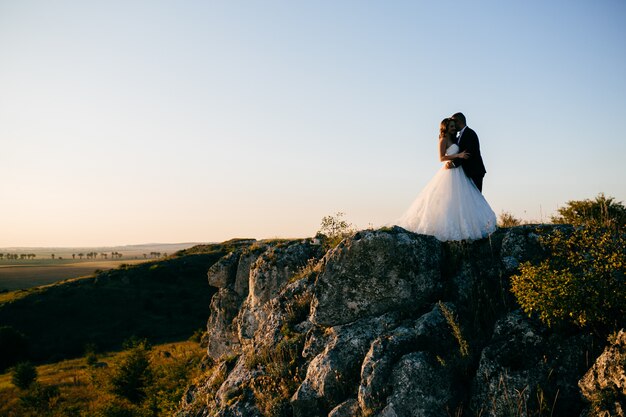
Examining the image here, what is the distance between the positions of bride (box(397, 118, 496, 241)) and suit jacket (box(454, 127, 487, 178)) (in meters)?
0.16

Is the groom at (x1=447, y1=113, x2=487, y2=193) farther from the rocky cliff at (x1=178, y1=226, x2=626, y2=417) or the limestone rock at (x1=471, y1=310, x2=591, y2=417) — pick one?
the limestone rock at (x1=471, y1=310, x2=591, y2=417)

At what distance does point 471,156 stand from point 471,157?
0.03 meters

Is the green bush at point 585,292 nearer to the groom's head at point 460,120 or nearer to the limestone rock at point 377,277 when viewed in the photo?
the limestone rock at point 377,277

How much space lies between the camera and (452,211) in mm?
10758

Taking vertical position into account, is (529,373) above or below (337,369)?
above

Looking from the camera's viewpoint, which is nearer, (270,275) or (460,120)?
(460,120)

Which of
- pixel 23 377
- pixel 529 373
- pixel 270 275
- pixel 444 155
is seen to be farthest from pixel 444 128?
pixel 23 377

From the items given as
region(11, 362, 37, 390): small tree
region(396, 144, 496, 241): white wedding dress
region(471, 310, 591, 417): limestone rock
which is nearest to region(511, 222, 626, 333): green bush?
region(471, 310, 591, 417): limestone rock

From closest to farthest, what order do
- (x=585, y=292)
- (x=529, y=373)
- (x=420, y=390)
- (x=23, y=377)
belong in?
(x=585, y=292), (x=529, y=373), (x=420, y=390), (x=23, y=377)

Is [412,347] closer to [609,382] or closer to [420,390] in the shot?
[420,390]

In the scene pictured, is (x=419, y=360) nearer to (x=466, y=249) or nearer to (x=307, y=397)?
→ (x=307, y=397)

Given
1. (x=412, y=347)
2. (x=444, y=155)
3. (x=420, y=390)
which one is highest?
(x=444, y=155)

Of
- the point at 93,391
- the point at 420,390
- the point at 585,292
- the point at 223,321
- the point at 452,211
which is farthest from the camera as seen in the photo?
the point at 93,391

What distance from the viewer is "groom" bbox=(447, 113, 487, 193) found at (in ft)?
36.6
